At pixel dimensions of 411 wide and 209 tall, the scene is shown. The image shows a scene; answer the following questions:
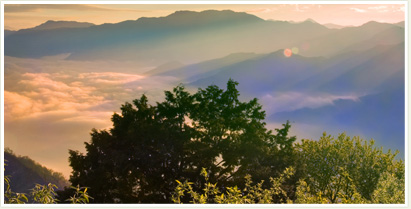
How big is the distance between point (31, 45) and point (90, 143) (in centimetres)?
2593

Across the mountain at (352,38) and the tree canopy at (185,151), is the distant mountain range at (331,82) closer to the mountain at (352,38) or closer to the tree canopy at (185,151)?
the mountain at (352,38)

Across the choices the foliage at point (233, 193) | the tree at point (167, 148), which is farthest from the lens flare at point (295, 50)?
the foliage at point (233, 193)

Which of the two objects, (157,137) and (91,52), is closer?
(157,137)

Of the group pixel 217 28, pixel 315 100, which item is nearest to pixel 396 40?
pixel 315 100

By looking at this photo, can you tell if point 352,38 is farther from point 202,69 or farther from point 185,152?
point 185,152

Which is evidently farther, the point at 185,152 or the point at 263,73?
the point at 263,73

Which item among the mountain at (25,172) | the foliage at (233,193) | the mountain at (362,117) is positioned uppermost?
the mountain at (362,117)

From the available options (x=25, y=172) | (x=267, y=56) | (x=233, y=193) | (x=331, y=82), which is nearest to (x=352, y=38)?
(x=331, y=82)

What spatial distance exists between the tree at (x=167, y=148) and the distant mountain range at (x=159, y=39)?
919 inches

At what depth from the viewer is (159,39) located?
64875 millimetres

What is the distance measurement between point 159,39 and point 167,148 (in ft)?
107

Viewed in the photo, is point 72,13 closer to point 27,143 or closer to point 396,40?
point 27,143

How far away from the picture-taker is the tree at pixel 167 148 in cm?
3388

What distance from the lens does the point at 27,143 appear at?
149 ft
